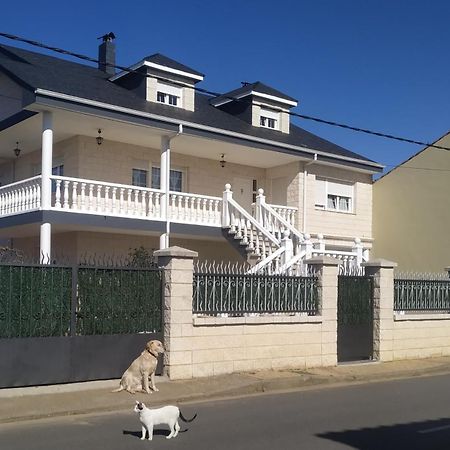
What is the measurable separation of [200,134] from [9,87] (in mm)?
5837

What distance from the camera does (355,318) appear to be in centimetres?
1565

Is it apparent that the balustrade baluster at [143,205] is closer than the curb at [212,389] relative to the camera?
No

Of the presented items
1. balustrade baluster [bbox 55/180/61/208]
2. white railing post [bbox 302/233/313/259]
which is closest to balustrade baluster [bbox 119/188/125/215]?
balustrade baluster [bbox 55/180/61/208]

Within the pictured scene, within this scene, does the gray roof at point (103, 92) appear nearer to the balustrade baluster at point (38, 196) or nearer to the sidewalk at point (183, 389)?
the balustrade baluster at point (38, 196)

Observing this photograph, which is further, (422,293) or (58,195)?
(58,195)

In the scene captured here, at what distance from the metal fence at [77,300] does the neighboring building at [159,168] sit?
607cm

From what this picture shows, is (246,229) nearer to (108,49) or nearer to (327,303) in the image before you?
(327,303)

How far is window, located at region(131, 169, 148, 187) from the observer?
22141 millimetres

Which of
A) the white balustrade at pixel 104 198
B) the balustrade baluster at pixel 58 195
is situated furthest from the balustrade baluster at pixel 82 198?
the balustrade baluster at pixel 58 195

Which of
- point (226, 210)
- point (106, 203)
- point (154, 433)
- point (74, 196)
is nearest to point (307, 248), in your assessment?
point (226, 210)

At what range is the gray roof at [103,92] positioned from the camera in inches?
739

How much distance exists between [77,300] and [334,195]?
1534 centimetres

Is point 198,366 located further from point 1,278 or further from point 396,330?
point 396,330

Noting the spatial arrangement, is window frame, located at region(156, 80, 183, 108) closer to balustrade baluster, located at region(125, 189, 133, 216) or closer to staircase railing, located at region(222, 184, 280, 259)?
staircase railing, located at region(222, 184, 280, 259)
